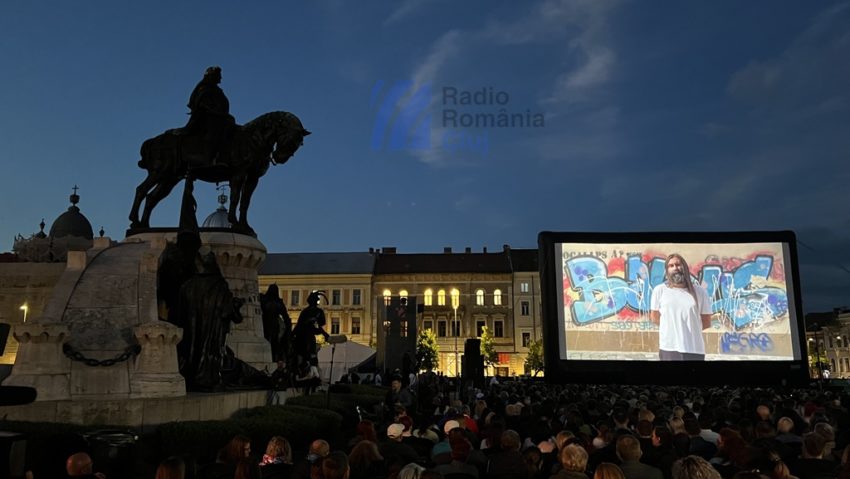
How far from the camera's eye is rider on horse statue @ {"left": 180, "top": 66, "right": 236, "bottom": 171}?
1576 centimetres

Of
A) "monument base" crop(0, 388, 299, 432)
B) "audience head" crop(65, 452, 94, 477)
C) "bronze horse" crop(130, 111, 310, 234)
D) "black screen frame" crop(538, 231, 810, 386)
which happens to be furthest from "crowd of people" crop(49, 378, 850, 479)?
"black screen frame" crop(538, 231, 810, 386)

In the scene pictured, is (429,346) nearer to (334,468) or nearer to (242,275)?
(242,275)

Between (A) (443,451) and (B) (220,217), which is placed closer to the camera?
(A) (443,451)

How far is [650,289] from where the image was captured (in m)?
28.2

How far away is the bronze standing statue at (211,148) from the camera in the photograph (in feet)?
52.6

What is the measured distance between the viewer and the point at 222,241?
619 inches

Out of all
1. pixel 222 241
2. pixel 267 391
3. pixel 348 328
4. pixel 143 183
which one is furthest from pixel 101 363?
pixel 348 328

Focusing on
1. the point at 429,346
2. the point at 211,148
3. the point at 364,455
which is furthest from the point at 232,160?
the point at 429,346

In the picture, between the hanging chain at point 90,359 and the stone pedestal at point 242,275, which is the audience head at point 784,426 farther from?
the stone pedestal at point 242,275

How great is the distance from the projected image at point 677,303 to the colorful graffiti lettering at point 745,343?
0.14ft

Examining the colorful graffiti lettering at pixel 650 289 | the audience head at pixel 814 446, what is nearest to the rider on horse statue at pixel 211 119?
the audience head at pixel 814 446

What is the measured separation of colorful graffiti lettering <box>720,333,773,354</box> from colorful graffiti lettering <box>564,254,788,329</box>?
505 mm

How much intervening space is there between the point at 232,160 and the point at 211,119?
1.09 m

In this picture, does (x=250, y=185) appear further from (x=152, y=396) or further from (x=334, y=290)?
(x=334, y=290)
